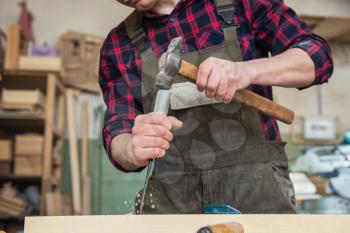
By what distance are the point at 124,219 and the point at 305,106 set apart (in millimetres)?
4407

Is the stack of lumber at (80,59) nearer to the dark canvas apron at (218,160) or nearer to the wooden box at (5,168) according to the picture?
the wooden box at (5,168)

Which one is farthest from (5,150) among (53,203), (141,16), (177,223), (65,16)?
(177,223)

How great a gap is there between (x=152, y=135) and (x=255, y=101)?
40cm

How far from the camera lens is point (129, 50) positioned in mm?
1748

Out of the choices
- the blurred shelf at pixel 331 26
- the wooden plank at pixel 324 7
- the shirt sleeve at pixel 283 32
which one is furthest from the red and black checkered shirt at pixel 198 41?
the wooden plank at pixel 324 7

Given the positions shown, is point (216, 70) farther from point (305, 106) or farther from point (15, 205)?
point (305, 106)

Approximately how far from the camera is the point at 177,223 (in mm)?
→ 1039

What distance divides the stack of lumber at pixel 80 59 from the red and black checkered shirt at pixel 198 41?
3.08m

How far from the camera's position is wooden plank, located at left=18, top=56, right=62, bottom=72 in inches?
169

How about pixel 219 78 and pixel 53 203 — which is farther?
pixel 53 203

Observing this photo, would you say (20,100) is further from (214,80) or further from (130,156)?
(214,80)

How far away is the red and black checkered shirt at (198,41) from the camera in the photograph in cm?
155

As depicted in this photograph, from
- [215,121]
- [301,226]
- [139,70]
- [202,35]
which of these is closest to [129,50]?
[139,70]

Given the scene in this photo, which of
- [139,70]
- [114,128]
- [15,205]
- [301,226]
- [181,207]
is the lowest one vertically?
[15,205]
